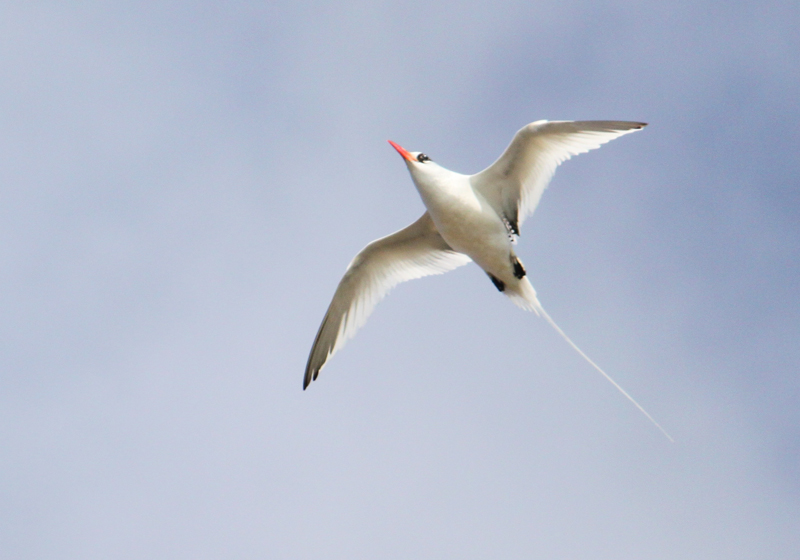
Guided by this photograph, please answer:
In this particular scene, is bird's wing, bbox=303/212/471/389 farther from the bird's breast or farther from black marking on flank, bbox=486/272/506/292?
the bird's breast

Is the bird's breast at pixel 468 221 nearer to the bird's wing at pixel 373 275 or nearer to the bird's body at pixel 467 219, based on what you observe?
the bird's body at pixel 467 219

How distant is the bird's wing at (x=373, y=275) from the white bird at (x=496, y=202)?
0.07 feet

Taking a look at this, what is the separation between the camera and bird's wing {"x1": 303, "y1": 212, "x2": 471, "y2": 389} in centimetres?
1123

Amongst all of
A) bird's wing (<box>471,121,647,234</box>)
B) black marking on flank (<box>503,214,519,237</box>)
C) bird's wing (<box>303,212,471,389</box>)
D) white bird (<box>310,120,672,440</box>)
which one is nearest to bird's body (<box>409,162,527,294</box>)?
white bird (<box>310,120,672,440</box>)

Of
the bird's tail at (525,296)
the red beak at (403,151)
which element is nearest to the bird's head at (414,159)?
the red beak at (403,151)

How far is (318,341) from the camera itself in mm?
11297

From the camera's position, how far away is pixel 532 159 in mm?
9773

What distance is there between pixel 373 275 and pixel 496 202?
244 cm

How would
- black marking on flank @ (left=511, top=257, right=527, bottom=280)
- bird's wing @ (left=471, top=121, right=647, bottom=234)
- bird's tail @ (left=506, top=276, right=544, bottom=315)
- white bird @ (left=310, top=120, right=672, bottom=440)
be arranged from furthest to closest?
bird's tail @ (left=506, top=276, right=544, bottom=315) → black marking on flank @ (left=511, top=257, right=527, bottom=280) → white bird @ (left=310, top=120, right=672, bottom=440) → bird's wing @ (left=471, top=121, right=647, bottom=234)

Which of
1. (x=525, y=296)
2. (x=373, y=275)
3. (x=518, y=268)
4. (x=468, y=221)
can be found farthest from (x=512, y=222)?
(x=373, y=275)

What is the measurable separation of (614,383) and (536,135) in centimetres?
339

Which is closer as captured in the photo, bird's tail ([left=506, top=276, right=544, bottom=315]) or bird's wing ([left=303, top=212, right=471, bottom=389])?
bird's tail ([left=506, top=276, right=544, bottom=315])

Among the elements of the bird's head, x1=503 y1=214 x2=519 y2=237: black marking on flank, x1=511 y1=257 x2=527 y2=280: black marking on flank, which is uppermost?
the bird's head

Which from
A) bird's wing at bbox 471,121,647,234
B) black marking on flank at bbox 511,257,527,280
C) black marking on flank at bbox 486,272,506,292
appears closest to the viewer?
bird's wing at bbox 471,121,647,234
